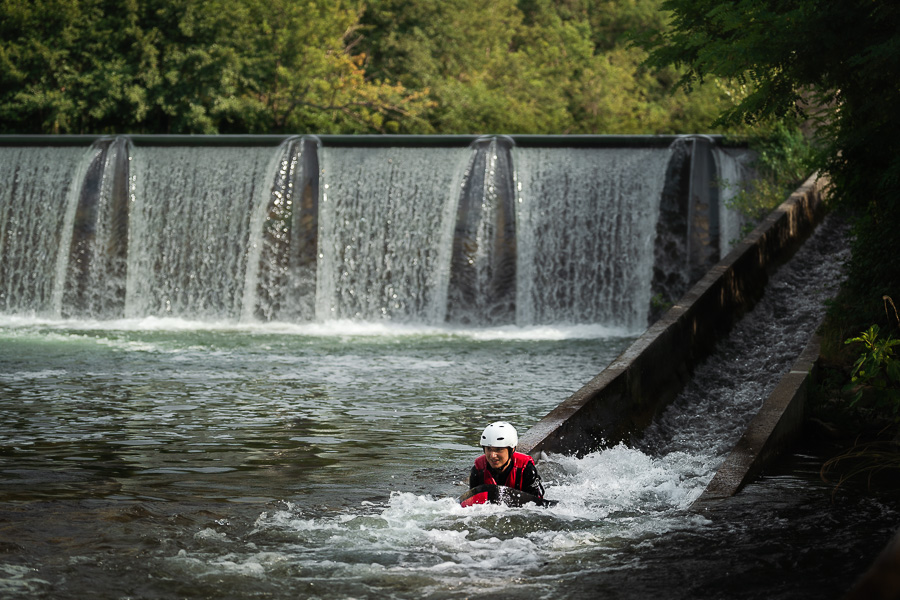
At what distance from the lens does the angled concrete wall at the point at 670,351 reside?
8.88 metres

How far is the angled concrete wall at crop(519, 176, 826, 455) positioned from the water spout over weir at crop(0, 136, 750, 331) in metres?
3.08

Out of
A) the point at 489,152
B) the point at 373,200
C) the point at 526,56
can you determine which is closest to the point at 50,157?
the point at 373,200

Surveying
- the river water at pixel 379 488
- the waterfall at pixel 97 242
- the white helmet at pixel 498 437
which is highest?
the waterfall at pixel 97 242

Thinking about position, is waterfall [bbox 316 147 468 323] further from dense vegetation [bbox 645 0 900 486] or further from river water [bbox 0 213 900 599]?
dense vegetation [bbox 645 0 900 486]

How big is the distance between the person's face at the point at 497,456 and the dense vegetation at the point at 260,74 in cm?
1989

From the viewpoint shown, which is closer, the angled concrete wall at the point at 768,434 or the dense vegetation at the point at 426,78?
the angled concrete wall at the point at 768,434

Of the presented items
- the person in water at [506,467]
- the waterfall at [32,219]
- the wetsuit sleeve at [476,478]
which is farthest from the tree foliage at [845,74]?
the waterfall at [32,219]

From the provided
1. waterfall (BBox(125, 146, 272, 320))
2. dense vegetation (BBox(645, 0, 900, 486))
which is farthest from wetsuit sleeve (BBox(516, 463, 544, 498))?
waterfall (BBox(125, 146, 272, 320))

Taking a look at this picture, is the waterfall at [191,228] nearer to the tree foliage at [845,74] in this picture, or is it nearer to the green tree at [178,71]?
the green tree at [178,71]

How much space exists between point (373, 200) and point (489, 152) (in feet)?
7.04

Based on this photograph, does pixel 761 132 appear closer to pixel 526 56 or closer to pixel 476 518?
pixel 476 518

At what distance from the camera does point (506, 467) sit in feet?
23.5

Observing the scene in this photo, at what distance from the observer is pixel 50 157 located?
67.9 ft

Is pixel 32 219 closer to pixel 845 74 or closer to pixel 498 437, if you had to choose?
pixel 845 74
